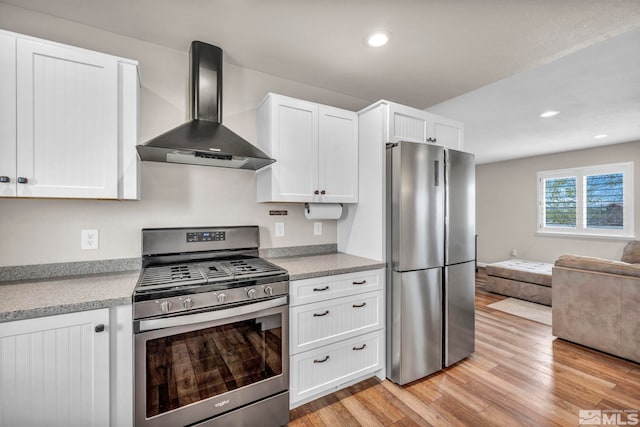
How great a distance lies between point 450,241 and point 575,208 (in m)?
4.86

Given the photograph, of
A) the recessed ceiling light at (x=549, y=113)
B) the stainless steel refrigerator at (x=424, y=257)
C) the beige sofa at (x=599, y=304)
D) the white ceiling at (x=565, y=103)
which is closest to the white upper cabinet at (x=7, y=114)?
the stainless steel refrigerator at (x=424, y=257)

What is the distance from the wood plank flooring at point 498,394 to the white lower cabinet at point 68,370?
105cm

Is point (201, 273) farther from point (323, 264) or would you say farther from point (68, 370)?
point (323, 264)

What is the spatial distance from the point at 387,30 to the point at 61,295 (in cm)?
231

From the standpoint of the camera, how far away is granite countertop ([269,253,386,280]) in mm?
1922

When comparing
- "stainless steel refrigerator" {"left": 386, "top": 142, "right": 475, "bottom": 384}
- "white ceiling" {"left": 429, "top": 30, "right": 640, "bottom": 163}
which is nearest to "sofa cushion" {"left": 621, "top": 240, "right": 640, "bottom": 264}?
"white ceiling" {"left": 429, "top": 30, "right": 640, "bottom": 163}

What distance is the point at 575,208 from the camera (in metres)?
5.46

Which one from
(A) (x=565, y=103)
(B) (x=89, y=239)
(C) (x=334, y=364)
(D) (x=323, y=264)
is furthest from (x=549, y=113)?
(B) (x=89, y=239)

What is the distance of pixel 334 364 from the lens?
2047mm

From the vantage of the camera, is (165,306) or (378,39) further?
(378,39)

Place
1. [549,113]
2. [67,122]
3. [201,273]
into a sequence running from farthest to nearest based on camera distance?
[549,113] → [201,273] → [67,122]

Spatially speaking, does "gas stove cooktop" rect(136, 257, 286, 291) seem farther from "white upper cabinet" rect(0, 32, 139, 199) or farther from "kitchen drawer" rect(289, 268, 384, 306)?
"white upper cabinet" rect(0, 32, 139, 199)

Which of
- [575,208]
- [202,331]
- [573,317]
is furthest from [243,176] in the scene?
[575,208]

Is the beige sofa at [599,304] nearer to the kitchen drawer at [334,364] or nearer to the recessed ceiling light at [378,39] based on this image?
the kitchen drawer at [334,364]
